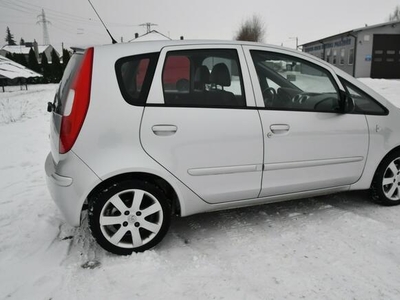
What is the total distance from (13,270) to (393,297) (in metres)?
2.81

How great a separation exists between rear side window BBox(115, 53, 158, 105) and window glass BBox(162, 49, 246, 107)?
5.5 inches

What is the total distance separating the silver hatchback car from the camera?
2723mm

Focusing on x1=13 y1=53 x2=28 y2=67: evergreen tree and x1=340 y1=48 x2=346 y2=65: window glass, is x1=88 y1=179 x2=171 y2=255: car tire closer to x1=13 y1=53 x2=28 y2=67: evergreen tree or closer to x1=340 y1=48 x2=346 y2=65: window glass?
x1=340 y1=48 x2=346 y2=65: window glass

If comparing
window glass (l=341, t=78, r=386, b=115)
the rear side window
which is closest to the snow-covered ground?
window glass (l=341, t=78, r=386, b=115)

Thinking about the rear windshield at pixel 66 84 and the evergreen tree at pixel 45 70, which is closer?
the rear windshield at pixel 66 84

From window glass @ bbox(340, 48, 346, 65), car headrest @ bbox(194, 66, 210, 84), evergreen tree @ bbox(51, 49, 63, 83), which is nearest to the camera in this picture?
car headrest @ bbox(194, 66, 210, 84)

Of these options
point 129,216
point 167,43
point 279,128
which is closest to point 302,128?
point 279,128

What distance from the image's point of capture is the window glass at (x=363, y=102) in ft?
11.6

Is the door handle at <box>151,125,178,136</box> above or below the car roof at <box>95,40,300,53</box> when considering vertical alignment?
below

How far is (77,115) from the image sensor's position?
8.75 feet

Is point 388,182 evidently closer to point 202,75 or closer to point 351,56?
point 202,75

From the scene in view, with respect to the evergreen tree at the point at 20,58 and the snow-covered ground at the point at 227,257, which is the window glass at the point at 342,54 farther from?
the snow-covered ground at the point at 227,257

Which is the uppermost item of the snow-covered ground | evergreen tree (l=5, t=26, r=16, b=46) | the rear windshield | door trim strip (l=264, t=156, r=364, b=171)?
evergreen tree (l=5, t=26, r=16, b=46)

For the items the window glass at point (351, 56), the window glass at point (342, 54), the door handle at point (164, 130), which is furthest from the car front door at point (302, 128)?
the window glass at point (342, 54)
